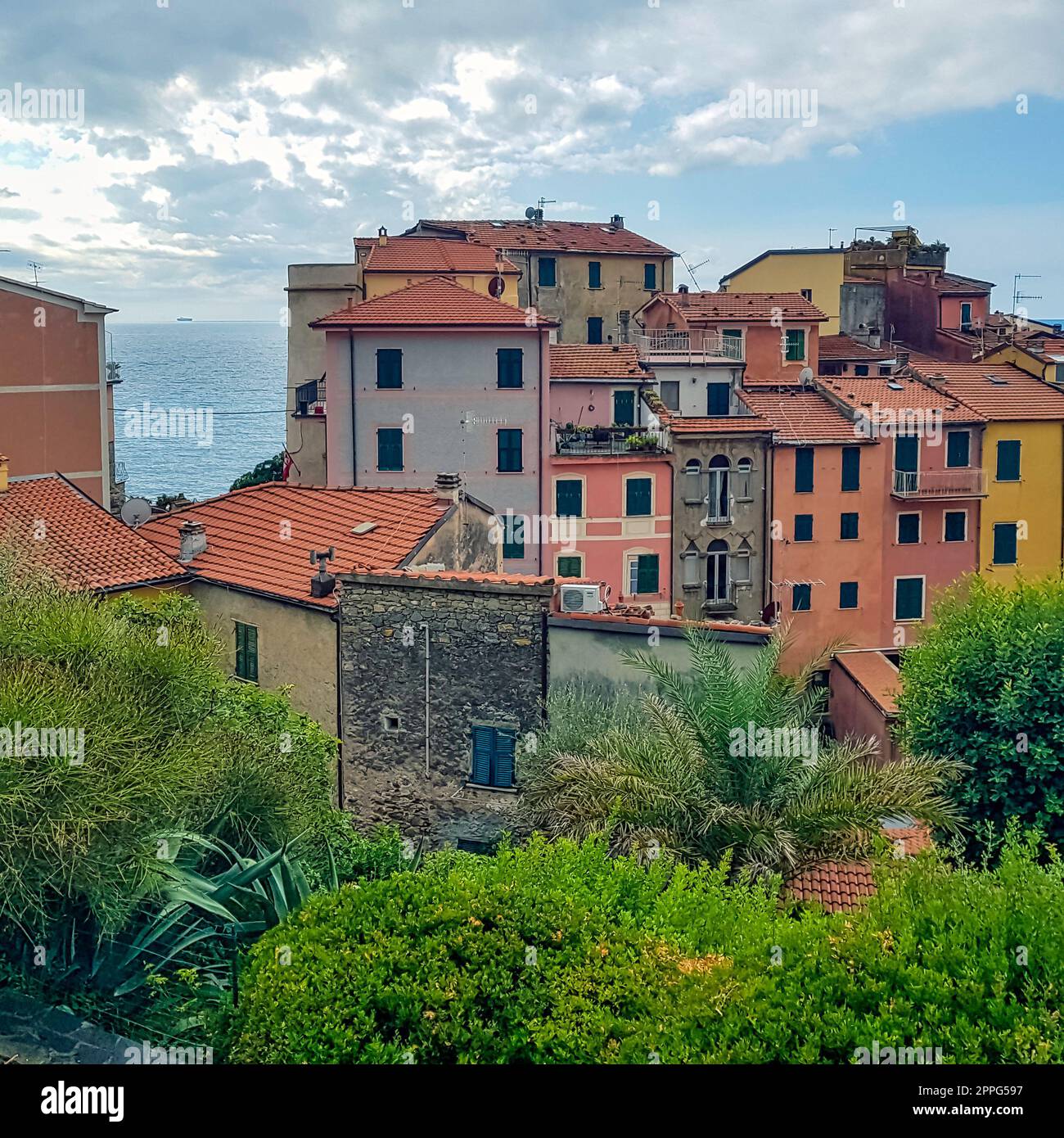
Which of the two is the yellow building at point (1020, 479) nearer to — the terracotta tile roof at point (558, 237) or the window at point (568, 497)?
the window at point (568, 497)

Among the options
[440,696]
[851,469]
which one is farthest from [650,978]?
[851,469]

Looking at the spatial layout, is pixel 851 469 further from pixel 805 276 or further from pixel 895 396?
pixel 805 276

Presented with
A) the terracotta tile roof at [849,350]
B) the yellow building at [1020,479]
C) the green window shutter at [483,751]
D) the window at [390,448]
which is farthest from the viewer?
the terracotta tile roof at [849,350]

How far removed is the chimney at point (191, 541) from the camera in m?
25.3

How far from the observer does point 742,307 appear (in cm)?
5072

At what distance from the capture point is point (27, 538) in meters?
23.2

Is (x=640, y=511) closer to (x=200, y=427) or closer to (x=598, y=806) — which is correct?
(x=598, y=806)

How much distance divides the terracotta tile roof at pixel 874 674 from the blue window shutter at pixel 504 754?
13.9 m

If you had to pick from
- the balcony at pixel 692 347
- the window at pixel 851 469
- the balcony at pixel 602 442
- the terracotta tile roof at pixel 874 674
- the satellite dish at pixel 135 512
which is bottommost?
the terracotta tile roof at pixel 874 674

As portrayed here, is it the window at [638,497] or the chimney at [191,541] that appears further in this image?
the window at [638,497]

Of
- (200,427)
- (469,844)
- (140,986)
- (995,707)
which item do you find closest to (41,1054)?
(140,986)

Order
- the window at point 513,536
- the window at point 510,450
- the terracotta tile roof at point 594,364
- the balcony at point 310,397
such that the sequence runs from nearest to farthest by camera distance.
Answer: the window at point 510,450 < the window at point 513,536 < the balcony at point 310,397 < the terracotta tile roof at point 594,364

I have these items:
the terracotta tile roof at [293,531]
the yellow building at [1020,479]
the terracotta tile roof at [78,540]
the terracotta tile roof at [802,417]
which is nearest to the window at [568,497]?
the terracotta tile roof at [802,417]

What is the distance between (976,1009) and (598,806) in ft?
24.5
